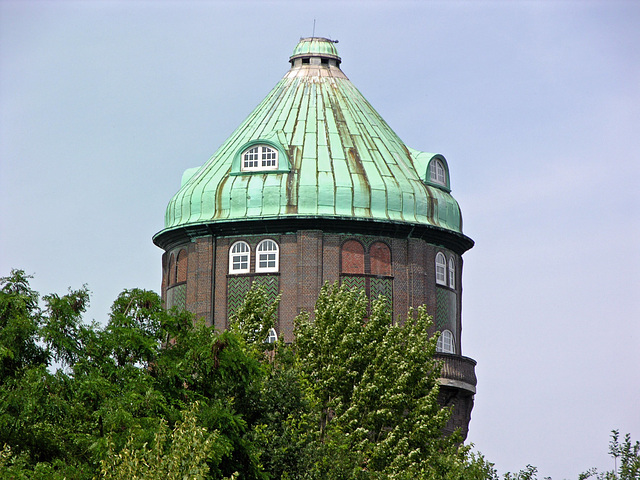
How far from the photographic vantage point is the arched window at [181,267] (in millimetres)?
67825

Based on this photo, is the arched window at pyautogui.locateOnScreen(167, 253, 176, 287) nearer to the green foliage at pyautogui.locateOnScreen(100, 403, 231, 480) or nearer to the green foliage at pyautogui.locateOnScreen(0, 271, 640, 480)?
the green foliage at pyautogui.locateOnScreen(0, 271, 640, 480)

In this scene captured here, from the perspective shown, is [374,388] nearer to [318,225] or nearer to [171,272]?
[318,225]

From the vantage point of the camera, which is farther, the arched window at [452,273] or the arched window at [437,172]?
the arched window at [437,172]

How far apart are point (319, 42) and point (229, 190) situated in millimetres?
8296

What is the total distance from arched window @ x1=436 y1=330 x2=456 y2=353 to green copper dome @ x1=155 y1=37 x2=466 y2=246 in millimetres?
3981

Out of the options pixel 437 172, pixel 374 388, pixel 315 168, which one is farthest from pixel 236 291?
pixel 374 388

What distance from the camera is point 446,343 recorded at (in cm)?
6756

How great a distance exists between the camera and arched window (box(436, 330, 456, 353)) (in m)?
67.2

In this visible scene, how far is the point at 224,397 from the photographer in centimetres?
4816

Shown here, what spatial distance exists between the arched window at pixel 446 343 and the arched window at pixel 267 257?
23.2 feet

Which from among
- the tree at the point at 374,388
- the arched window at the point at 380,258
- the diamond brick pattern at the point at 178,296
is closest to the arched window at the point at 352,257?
the arched window at the point at 380,258

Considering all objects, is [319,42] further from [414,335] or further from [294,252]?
[414,335]

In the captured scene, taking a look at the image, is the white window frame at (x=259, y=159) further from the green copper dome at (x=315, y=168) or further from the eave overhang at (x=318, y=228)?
the eave overhang at (x=318, y=228)

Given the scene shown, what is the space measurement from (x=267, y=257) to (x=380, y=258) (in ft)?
13.6
